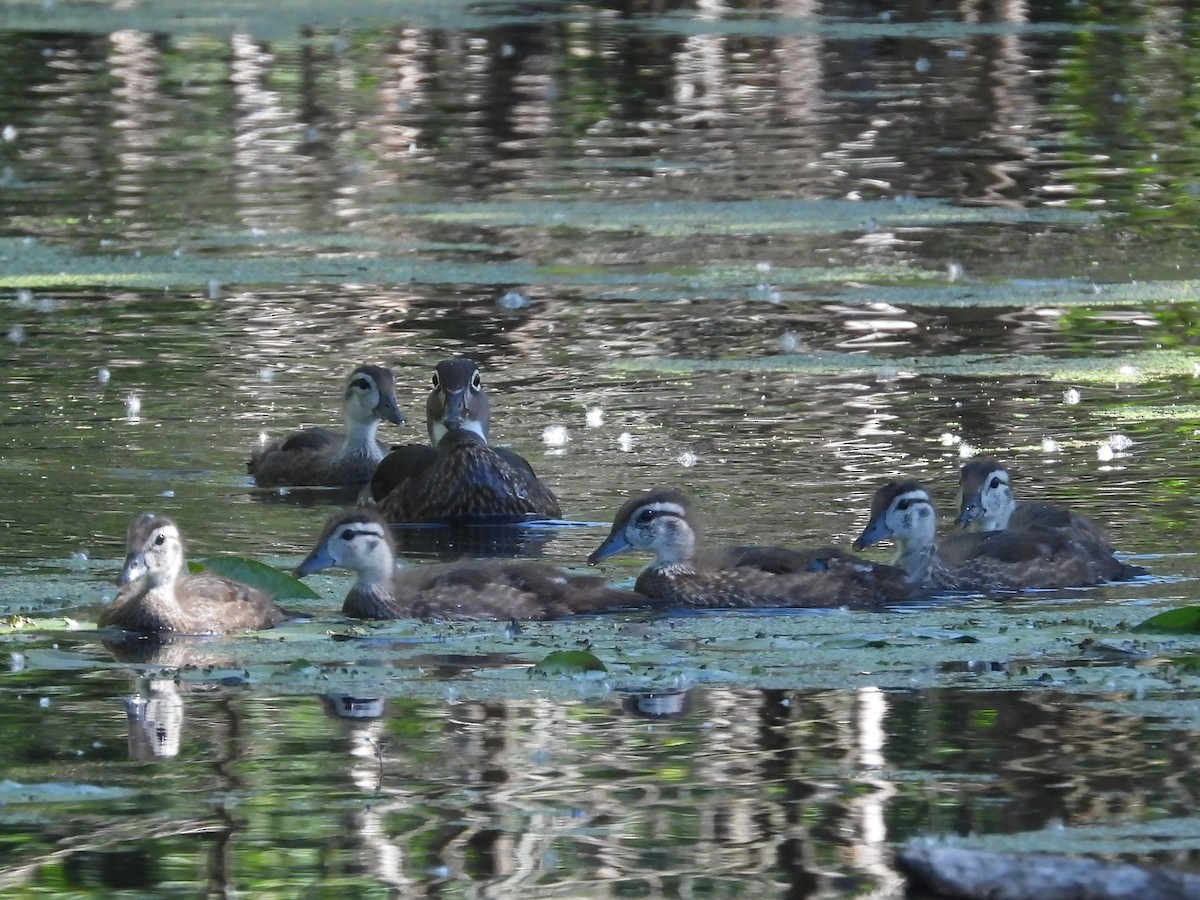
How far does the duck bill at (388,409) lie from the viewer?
13820 mm

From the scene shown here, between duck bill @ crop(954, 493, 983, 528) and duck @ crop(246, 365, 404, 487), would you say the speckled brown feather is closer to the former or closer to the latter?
duck @ crop(246, 365, 404, 487)

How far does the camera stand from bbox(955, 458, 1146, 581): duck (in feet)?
35.3

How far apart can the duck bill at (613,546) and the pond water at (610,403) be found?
1.59 ft

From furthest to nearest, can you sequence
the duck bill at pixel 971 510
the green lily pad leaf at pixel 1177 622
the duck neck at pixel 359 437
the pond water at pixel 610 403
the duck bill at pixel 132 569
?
the duck neck at pixel 359 437
the duck bill at pixel 971 510
the duck bill at pixel 132 569
the green lily pad leaf at pixel 1177 622
the pond water at pixel 610 403

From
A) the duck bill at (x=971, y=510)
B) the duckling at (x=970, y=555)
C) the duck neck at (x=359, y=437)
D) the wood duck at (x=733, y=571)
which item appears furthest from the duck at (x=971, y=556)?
the duck neck at (x=359, y=437)

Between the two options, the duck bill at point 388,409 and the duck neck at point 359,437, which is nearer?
the duck bill at point 388,409

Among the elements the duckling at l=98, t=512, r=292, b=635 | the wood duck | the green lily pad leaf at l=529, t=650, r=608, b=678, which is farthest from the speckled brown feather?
the green lily pad leaf at l=529, t=650, r=608, b=678

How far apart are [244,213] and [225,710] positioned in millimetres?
12710

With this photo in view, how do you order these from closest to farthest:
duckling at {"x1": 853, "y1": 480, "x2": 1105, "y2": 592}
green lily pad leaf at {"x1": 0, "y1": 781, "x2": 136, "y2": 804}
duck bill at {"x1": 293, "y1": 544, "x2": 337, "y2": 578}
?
1. green lily pad leaf at {"x1": 0, "y1": 781, "x2": 136, "y2": 804}
2. duck bill at {"x1": 293, "y1": 544, "x2": 337, "y2": 578}
3. duckling at {"x1": 853, "y1": 480, "x2": 1105, "y2": 592}

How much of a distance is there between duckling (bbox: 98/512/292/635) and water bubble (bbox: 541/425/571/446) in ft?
13.3

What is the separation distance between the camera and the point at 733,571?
10289 mm

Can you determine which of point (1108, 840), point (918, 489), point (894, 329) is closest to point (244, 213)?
point (894, 329)

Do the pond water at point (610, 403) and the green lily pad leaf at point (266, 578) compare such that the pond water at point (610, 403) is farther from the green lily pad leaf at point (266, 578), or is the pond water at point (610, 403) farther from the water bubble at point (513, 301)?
the green lily pad leaf at point (266, 578)

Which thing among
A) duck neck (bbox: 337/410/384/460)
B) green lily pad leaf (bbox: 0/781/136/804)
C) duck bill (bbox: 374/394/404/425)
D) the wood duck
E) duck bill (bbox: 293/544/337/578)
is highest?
green lily pad leaf (bbox: 0/781/136/804)
